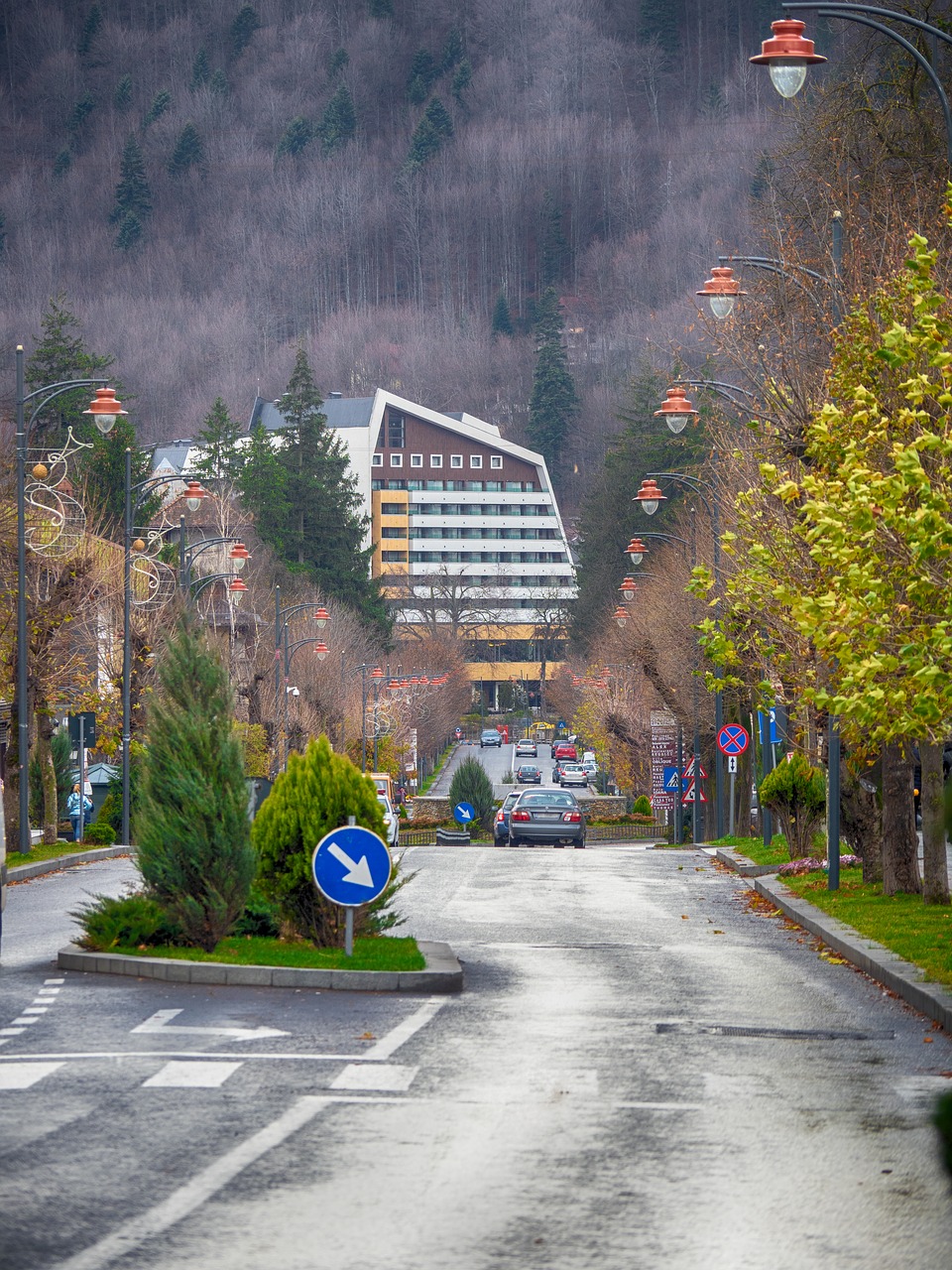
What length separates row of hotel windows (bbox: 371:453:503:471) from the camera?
178625mm

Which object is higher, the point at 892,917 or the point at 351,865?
the point at 351,865

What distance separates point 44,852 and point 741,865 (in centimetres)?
1247

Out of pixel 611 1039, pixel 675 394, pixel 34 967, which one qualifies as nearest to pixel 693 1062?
pixel 611 1039

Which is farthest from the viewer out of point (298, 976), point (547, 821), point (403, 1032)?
point (547, 821)

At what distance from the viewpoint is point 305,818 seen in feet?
54.5

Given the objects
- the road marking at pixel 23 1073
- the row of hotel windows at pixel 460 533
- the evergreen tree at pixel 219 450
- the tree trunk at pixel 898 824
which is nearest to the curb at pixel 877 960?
the tree trunk at pixel 898 824

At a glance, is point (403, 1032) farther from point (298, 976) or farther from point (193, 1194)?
point (193, 1194)

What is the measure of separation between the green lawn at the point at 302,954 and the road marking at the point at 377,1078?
415cm

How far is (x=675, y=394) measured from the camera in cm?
3188

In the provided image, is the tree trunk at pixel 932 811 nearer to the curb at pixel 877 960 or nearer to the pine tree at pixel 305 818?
the curb at pixel 877 960

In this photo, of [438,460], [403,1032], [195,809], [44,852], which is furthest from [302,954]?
[438,460]

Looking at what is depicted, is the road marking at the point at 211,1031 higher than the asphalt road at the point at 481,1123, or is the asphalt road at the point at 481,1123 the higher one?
the road marking at the point at 211,1031

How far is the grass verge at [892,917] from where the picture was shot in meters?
17.5

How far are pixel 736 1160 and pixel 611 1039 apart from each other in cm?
398
